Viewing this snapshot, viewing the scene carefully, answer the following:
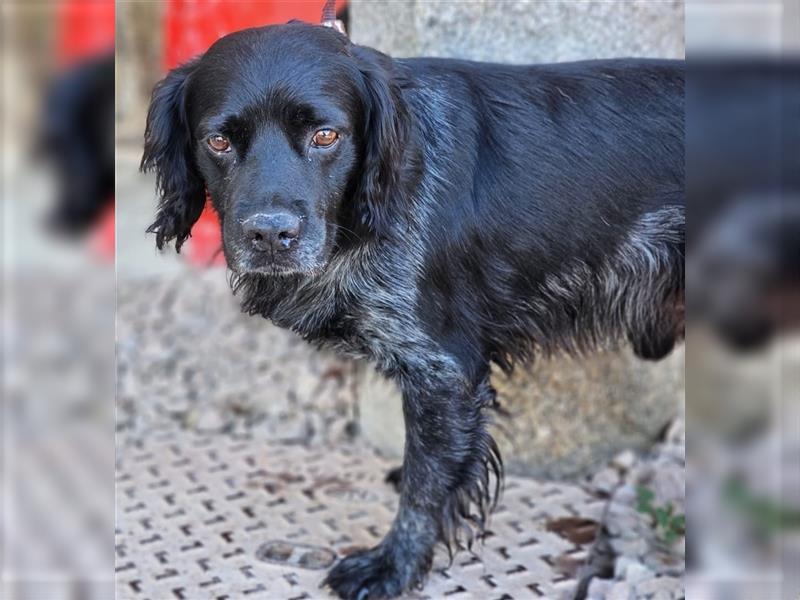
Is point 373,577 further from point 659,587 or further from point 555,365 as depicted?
point 555,365

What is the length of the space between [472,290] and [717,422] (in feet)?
5.86

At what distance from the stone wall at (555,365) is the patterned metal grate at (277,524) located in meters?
0.18

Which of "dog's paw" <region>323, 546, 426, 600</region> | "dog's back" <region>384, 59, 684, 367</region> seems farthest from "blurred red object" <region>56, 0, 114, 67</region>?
"dog's paw" <region>323, 546, 426, 600</region>

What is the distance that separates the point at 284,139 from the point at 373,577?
4.69 feet

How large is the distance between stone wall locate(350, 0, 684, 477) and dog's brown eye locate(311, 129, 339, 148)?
1.08 metres

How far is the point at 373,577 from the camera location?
10.4 feet

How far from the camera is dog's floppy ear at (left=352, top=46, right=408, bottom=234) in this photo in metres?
2.77

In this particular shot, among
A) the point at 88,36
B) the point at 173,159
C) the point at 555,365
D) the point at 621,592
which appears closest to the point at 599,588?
the point at 621,592

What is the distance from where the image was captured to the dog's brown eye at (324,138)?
8.75 feet

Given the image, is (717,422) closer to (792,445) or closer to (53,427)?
(792,445)

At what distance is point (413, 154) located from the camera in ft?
9.52

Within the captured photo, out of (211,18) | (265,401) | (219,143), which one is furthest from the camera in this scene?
(265,401)

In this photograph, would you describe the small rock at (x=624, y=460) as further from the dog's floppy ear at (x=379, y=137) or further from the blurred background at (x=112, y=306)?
the blurred background at (x=112, y=306)

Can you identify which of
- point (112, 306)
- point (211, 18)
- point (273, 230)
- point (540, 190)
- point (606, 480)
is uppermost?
point (211, 18)
